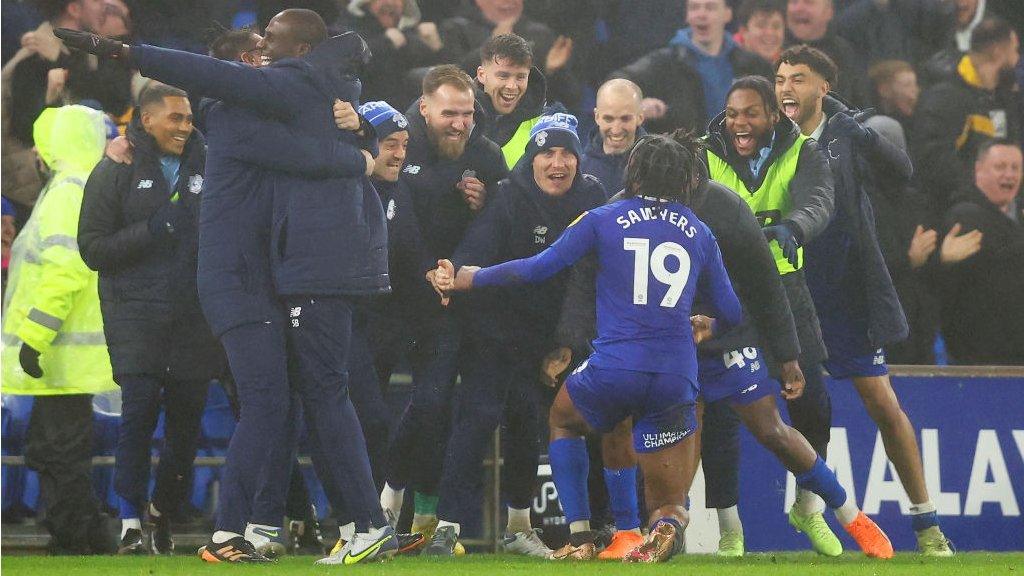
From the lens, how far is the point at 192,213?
7078mm

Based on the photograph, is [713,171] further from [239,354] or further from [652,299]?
[239,354]

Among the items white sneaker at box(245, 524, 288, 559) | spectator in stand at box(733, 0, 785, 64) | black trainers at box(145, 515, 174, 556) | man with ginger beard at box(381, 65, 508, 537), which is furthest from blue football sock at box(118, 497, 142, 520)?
spectator in stand at box(733, 0, 785, 64)

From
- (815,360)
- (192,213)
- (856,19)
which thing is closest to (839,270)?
(815,360)

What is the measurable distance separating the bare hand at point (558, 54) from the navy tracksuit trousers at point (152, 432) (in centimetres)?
233

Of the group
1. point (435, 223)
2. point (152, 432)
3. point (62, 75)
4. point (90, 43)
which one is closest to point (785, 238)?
point (435, 223)

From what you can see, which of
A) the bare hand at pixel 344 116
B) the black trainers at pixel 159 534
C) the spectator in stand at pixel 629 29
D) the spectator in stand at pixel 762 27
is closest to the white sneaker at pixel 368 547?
the bare hand at pixel 344 116

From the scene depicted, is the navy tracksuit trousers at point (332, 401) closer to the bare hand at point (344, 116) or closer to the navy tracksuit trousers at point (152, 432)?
the bare hand at point (344, 116)

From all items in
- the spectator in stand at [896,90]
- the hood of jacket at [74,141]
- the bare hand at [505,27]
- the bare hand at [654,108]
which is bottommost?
the hood of jacket at [74,141]

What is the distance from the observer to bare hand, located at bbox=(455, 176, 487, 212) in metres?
7.01

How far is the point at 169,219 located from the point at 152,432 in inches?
34.2

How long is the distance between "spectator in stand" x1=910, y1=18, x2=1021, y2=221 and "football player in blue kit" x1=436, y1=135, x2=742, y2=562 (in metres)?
3.11

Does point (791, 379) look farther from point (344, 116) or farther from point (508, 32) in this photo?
point (508, 32)

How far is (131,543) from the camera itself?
6.77 meters

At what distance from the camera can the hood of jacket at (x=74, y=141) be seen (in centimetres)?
726
